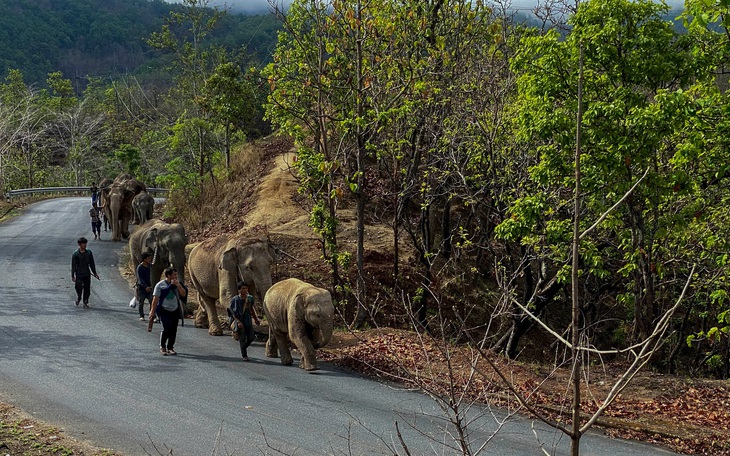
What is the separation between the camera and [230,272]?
52.8ft

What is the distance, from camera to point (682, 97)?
11297 millimetres

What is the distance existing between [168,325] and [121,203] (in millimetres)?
15177

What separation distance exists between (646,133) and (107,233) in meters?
22.6

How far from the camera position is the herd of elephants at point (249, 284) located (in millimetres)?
13383

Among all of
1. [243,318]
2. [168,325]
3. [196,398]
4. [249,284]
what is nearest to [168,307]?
[168,325]

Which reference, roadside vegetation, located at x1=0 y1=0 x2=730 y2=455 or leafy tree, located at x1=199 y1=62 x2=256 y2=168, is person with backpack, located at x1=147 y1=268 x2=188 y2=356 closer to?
roadside vegetation, located at x1=0 y1=0 x2=730 y2=455

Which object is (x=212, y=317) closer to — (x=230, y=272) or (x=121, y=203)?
(x=230, y=272)

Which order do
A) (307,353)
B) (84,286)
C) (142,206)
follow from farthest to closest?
(142,206)
(84,286)
(307,353)

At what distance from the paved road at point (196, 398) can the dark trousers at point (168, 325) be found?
0.30 metres

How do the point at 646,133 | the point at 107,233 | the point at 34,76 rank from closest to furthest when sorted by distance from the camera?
the point at 646,133 → the point at 107,233 → the point at 34,76

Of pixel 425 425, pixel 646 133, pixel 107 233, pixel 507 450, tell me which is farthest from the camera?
pixel 107 233

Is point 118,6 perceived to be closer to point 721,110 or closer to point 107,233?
point 107,233

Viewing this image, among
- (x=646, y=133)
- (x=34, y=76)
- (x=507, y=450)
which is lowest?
(x=507, y=450)

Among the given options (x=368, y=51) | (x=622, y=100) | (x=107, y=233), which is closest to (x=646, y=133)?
(x=622, y=100)
